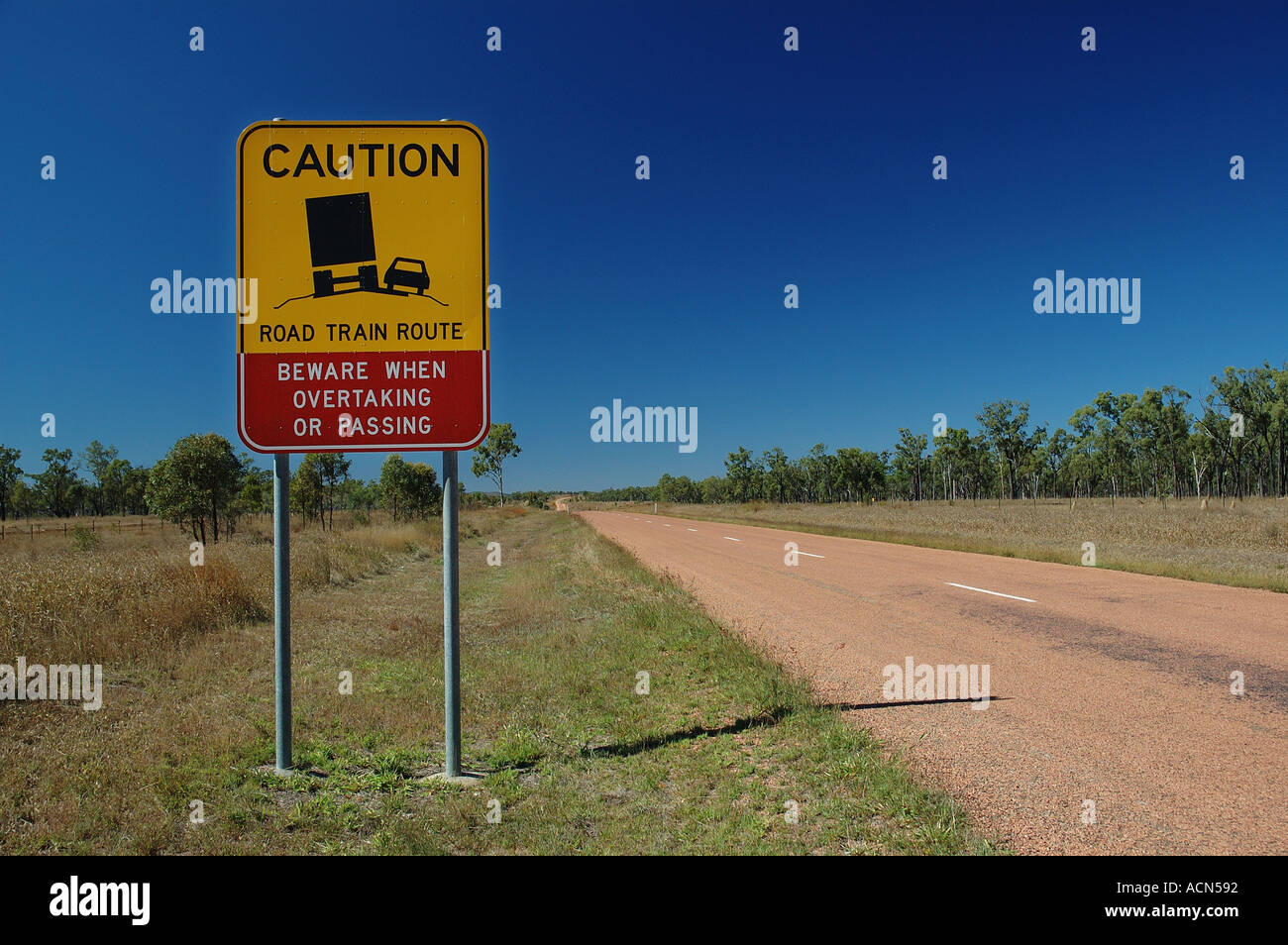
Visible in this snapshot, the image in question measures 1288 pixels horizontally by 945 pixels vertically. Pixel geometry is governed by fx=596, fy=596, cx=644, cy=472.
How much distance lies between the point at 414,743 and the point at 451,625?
129cm

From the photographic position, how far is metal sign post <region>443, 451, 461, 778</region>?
4145 millimetres

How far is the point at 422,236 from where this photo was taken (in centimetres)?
437

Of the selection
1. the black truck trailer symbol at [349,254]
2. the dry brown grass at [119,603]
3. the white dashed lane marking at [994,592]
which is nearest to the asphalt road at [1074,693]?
the white dashed lane marking at [994,592]

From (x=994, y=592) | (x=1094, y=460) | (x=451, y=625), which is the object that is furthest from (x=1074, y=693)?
(x=1094, y=460)

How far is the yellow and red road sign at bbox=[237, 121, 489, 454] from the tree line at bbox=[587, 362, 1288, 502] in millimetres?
66589

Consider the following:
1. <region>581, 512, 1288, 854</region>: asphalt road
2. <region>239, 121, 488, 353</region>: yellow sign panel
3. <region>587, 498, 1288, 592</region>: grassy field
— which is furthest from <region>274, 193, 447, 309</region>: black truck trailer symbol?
<region>587, 498, 1288, 592</region>: grassy field

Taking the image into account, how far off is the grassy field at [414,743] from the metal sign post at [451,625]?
270 mm

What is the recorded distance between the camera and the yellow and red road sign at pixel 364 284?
430 centimetres

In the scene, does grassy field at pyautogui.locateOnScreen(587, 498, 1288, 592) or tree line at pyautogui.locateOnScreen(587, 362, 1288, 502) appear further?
tree line at pyautogui.locateOnScreen(587, 362, 1288, 502)

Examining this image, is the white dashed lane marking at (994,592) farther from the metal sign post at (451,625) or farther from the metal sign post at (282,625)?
the metal sign post at (282,625)

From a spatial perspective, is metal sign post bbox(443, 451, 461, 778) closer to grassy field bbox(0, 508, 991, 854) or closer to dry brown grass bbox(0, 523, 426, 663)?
grassy field bbox(0, 508, 991, 854)

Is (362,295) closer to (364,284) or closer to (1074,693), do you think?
(364,284)
